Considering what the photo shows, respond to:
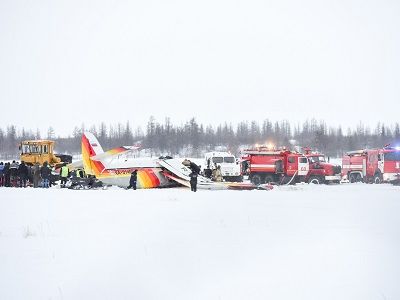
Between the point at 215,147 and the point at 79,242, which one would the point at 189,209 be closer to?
the point at 79,242

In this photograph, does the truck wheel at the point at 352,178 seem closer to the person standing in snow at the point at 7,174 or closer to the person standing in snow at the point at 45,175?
the person standing in snow at the point at 45,175

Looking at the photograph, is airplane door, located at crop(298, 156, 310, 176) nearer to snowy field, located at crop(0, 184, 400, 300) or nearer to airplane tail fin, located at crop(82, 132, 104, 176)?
airplane tail fin, located at crop(82, 132, 104, 176)

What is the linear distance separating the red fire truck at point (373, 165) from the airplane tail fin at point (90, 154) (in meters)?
19.2

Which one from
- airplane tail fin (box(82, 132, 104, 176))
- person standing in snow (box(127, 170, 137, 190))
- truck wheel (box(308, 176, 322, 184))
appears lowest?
truck wheel (box(308, 176, 322, 184))

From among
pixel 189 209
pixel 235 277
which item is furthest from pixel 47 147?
pixel 235 277

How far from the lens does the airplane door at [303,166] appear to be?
3097cm

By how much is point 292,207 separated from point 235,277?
259 inches

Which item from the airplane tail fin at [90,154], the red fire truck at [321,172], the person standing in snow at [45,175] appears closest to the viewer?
the person standing in snow at [45,175]

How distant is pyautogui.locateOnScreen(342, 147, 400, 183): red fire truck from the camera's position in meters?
30.5

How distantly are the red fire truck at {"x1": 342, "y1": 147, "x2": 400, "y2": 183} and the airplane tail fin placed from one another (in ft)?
63.0

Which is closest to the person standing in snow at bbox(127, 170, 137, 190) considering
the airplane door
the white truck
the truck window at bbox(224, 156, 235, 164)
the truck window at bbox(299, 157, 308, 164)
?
the white truck

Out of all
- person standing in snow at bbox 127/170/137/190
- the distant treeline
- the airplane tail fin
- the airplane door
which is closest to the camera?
person standing in snow at bbox 127/170/137/190

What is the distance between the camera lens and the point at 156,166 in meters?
24.0

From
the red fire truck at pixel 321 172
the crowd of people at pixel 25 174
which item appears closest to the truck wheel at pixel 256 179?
the red fire truck at pixel 321 172
